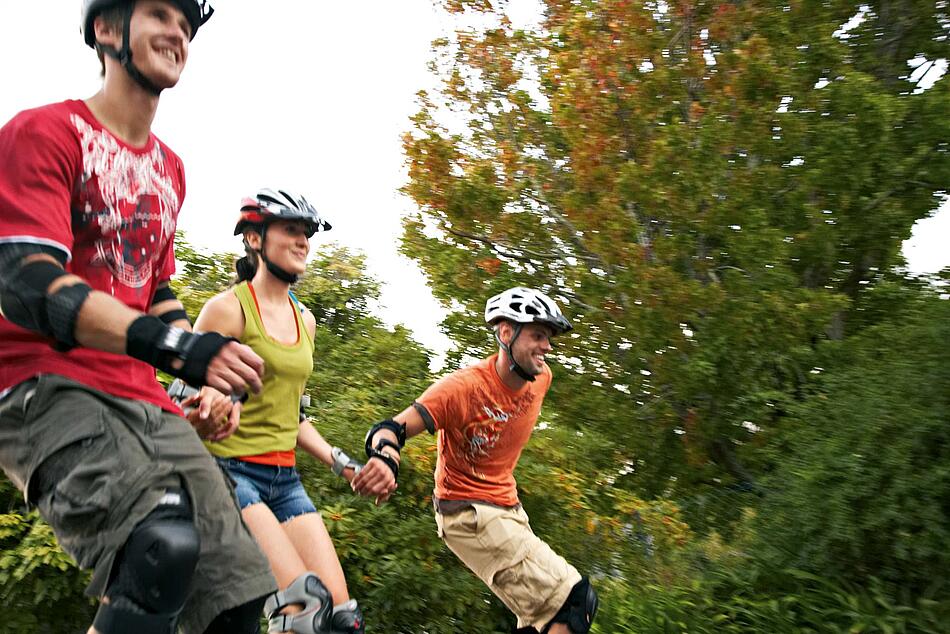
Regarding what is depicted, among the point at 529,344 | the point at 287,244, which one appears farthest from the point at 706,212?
the point at 287,244

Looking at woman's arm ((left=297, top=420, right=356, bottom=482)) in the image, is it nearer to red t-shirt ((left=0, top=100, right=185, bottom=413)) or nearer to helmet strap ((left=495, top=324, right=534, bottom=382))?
helmet strap ((left=495, top=324, right=534, bottom=382))

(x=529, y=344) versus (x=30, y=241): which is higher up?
(x=529, y=344)

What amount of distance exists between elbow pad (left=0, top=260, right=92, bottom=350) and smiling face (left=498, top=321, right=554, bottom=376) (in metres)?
3.38

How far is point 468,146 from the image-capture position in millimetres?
11492

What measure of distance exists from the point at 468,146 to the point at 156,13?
8.62 meters

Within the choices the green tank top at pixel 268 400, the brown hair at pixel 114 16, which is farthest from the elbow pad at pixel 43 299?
the green tank top at pixel 268 400

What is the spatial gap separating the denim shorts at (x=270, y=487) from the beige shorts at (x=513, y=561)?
1341 mm

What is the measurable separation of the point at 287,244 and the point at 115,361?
5.86 ft

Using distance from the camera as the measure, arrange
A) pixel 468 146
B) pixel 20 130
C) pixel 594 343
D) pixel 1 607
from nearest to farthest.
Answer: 1. pixel 20 130
2. pixel 1 607
3. pixel 594 343
4. pixel 468 146

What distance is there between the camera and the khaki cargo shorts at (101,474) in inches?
101

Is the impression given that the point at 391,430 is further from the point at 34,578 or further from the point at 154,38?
the point at 34,578

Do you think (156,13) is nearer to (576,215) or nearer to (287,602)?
(287,602)

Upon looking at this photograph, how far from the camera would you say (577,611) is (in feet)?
17.0

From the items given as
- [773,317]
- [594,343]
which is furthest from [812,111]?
[594,343]
